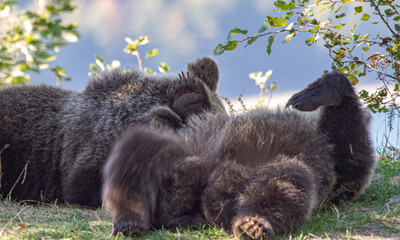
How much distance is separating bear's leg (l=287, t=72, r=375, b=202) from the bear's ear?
1379 millimetres

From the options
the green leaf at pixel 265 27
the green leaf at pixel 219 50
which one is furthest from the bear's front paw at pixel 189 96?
the green leaf at pixel 265 27

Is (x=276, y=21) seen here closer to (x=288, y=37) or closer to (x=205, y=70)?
(x=288, y=37)

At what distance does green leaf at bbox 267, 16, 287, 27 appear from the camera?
4.46 m

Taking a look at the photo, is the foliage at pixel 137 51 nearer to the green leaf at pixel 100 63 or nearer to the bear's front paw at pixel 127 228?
the green leaf at pixel 100 63

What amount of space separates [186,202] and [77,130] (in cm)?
223

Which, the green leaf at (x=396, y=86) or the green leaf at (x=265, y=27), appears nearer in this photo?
the green leaf at (x=265, y=27)

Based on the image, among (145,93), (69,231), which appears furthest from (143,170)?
(145,93)

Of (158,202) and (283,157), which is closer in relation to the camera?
(158,202)

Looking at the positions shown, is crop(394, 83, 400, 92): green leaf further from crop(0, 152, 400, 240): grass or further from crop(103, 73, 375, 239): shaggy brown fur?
crop(103, 73, 375, 239): shaggy brown fur

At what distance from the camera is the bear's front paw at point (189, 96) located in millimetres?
4129

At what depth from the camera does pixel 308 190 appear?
2816mm

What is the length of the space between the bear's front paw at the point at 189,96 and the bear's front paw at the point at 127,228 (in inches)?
63.2

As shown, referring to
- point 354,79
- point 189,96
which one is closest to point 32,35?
point 189,96

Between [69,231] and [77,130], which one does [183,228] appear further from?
[77,130]
